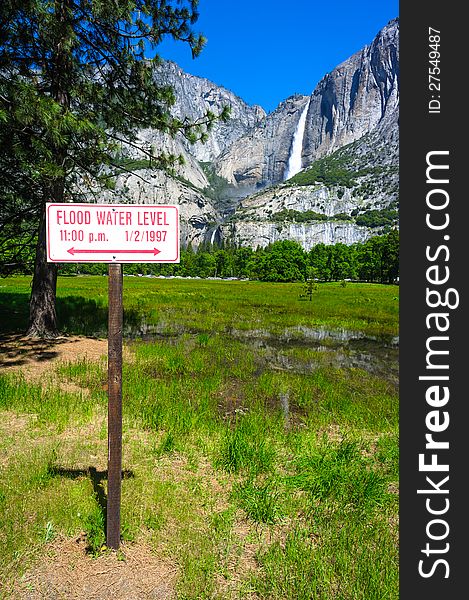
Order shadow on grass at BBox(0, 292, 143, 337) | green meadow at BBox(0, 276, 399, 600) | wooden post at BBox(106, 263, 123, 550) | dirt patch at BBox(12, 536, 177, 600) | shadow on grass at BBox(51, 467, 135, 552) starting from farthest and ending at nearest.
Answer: shadow on grass at BBox(0, 292, 143, 337) < shadow on grass at BBox(51, 467, 135, 552) < wooden post at BBox(106, 263, 123, 550) < green meadow at BBox(0, 276, 399, 600) < dirt patch at BBox(12, 536, 177, 600)

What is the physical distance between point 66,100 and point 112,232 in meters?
10.0

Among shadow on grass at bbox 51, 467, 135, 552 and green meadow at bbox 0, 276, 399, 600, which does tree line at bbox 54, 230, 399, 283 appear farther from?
shadow on grass at bbox 51, 467, 135, 552

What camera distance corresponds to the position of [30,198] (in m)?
11.5

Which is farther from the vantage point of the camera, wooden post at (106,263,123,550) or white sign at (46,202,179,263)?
wooden post at (106,263,123,550)

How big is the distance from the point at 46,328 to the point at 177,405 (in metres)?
6.36

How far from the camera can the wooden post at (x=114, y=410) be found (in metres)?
3.41

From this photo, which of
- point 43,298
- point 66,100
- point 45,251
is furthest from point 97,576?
point 66,100

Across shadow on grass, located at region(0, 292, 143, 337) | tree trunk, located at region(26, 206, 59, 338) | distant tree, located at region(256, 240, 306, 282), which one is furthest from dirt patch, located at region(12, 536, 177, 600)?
distant tree, located at region(256, 240, 306, 282)

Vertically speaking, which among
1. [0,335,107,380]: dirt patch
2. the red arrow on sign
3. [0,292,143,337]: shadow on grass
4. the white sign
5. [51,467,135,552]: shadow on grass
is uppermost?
the white sign

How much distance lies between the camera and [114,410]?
11.3ft

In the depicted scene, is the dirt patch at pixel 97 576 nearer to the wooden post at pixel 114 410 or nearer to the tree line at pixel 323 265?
the wooden post at pixel 114 410

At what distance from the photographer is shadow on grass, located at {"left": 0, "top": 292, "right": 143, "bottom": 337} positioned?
45.6 ft

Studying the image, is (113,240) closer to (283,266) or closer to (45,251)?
(45,251)

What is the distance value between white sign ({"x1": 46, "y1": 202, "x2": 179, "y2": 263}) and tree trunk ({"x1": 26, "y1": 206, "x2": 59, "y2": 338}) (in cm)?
842
